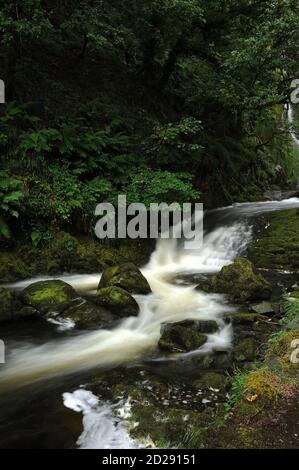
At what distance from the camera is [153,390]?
5.13 metres

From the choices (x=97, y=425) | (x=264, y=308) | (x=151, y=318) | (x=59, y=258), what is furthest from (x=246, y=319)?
(x=59, y=258)

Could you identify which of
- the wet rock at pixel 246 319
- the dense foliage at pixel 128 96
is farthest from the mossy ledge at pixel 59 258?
the wet rock at pixel 246 319

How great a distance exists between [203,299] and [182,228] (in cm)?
445

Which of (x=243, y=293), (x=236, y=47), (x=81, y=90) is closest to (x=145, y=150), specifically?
(x=81, y=90)

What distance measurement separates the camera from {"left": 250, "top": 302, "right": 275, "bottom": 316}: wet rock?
287 inches

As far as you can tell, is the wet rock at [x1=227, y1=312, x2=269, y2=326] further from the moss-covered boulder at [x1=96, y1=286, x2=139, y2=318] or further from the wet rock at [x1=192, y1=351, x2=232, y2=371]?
the moss-covered boulder at [x1=96, y1=286, x2=139, y2=318]

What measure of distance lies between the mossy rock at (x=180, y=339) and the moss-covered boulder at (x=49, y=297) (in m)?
2.06

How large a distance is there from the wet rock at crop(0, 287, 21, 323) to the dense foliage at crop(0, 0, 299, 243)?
1.90 metres

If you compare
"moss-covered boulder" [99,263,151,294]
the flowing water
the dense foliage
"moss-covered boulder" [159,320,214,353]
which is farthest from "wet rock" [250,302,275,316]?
the dense foliage

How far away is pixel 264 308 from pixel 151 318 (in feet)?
6.77

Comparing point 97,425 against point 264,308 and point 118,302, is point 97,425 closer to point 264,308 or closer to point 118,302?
point 118,302

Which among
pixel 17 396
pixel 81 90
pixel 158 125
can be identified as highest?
pixel 81 90

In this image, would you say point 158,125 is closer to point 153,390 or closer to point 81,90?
point 81,90

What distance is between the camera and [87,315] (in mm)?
7352
